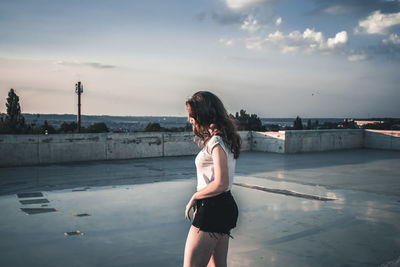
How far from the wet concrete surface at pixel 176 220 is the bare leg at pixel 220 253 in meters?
1.09

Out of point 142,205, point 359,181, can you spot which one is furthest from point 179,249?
point 359,181

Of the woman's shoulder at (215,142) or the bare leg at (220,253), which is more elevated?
the woman's shoulder at (215,142)

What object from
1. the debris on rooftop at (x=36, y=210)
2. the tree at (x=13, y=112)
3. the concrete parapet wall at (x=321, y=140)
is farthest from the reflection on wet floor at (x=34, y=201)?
the tree at (x=13, y=112)

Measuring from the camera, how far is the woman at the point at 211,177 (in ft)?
7.43

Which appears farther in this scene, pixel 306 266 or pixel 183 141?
pixel 183 141

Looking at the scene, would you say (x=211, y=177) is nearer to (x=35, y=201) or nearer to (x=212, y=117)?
(x=212, y=117)

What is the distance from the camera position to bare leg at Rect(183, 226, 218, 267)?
2.29 m

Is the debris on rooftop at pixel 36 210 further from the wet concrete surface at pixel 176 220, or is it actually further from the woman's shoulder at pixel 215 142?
the woman's shoulder at pixel 215 142

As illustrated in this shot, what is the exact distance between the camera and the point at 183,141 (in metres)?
14.0

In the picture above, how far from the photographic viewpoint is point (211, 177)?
2352 millimetres

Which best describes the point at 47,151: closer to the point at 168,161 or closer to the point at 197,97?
the point at 168,161

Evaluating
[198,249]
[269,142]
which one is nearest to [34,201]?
[198,249]

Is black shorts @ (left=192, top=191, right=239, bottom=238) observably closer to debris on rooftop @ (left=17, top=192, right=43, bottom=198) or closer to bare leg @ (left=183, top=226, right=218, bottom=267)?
bare leg @ (left=183, top=226, right=218, bottom=267)

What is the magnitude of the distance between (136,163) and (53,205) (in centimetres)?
572
